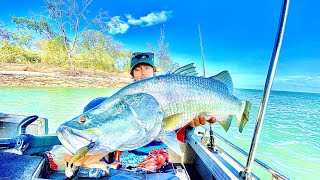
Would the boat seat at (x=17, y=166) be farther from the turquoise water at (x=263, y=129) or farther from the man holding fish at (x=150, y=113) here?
the turquoise water at (x=263, y=129)

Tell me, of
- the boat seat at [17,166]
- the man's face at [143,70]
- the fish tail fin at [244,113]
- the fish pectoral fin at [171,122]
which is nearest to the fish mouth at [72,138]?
the fish pectoral fin at [171,122]

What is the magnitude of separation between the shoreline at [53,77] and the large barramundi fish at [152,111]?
17461 mm

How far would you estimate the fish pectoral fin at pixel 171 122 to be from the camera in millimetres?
1162

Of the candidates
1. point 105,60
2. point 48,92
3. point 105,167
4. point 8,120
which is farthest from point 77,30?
point 105,167

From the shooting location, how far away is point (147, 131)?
3.40 feet

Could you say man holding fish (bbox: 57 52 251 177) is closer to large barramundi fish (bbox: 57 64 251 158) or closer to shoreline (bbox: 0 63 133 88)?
large barramundi fish (bbox: 57 64 251 158)

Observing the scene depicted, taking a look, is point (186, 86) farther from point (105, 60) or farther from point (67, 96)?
point (105, 60)

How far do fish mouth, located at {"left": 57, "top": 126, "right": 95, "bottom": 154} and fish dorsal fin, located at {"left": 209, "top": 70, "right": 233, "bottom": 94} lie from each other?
87cm

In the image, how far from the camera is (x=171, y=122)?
3.85 ft

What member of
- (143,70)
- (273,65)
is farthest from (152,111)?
(143,70)

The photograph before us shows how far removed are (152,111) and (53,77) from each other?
23.2m

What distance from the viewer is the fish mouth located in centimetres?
89

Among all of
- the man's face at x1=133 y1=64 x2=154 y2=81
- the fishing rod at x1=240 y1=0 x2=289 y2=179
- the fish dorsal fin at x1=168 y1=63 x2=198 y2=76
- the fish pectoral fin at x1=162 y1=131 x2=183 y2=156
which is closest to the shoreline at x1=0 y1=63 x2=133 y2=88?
the man's face at x1=133 y1=64 x2=154 y2=81

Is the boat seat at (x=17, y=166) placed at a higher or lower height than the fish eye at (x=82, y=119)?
lower
